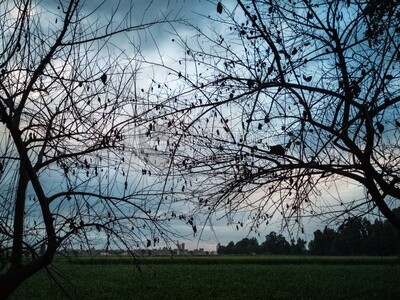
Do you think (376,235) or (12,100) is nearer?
(12,100)

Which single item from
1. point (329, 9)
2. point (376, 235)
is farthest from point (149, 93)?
point (376, 235)

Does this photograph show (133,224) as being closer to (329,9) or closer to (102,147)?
(102,147)

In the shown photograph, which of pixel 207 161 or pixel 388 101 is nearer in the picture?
pixel 388 101

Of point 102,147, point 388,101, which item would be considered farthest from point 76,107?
point 388,101

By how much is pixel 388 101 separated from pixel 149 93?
2029mm

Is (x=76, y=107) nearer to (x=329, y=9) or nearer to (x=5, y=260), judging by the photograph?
(x=5, y=260)

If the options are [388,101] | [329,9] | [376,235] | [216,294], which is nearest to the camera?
Result: [388,101]

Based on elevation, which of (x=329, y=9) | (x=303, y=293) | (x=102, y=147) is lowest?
(x=303, y=293)

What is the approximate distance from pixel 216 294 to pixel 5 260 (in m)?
11.2

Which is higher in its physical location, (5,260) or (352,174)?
(352,174)

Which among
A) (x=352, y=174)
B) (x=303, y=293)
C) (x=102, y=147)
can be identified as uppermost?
(x=102, y=147)

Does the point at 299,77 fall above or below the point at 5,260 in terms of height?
above

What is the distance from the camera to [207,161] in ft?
12.9

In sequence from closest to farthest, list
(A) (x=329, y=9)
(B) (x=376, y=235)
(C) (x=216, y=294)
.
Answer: (A) (x=329, y=9), (B) (x=376, y=235), (C) (x=216, y=294)
